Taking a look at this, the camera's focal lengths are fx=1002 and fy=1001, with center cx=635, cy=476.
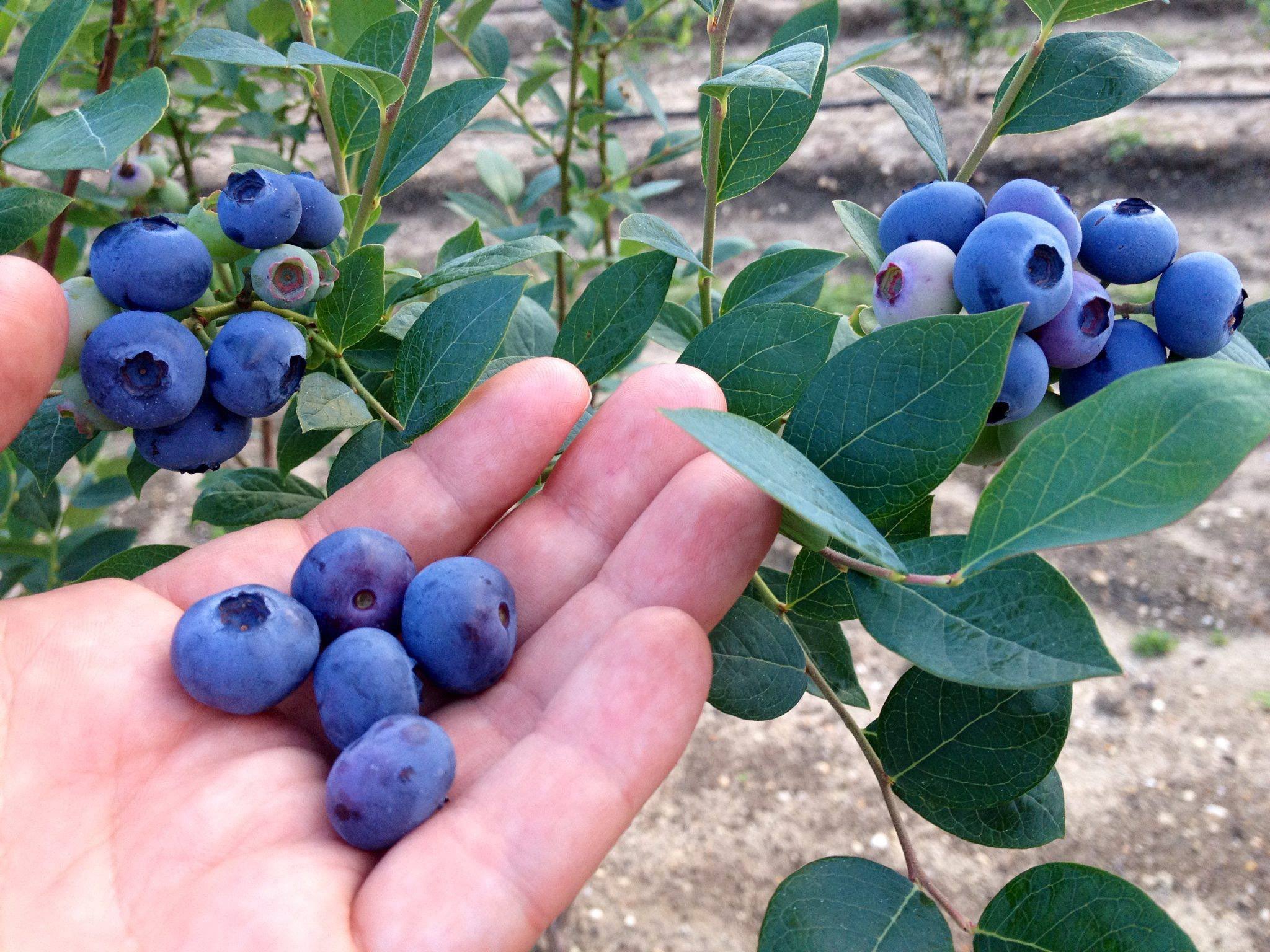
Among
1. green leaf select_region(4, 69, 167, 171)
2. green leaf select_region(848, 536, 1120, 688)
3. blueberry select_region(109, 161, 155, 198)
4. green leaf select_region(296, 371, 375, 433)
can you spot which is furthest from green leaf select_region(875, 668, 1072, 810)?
blueberry select_region(109, 161, 155, 198)

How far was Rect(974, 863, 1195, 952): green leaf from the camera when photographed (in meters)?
0.72

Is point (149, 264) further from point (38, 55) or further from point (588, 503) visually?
point (588, 503)

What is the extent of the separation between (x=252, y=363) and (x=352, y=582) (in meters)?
0.22

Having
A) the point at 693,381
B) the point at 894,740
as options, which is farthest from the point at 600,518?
the point at 894,740

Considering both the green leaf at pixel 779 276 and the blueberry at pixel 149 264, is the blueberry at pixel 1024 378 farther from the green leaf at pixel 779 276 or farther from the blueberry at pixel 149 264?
the blueberry at pixel 149 264

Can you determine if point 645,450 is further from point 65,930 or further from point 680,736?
point 65,930

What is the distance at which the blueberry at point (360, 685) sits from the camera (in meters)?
0.83

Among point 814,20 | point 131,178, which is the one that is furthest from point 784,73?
point 131,178

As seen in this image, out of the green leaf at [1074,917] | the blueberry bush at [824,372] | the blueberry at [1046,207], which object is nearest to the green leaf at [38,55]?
the blueberry bush at [824,372]

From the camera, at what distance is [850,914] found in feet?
2.69

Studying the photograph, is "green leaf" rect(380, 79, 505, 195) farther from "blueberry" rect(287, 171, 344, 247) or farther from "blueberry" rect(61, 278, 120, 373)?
"blueberry" rect(61, 278, 120, 373)

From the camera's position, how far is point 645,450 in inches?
38.3

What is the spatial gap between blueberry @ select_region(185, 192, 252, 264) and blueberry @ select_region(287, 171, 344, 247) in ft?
0.16

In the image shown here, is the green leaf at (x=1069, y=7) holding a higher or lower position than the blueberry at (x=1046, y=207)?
higher
